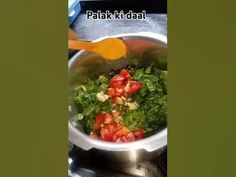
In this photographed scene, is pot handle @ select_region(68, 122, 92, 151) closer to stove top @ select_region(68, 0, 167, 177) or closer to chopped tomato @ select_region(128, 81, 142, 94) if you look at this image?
stove top @ select_region(68, 0, 167, 177)

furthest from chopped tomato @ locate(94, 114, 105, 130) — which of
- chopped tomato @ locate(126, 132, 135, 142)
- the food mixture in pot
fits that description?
chopped tomato @ locate(126, 132, 135, 142)

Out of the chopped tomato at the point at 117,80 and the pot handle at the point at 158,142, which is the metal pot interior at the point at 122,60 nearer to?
the chopped tomato at the point at 117,80

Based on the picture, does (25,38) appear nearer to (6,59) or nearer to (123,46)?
(6,59)

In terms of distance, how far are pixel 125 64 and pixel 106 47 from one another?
9cm

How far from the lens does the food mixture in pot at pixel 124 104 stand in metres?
1.45

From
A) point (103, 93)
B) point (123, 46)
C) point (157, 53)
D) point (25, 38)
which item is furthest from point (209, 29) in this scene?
point (25, 38)

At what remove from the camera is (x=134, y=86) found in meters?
1.47

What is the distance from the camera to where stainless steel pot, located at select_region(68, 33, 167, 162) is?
1.44 meters

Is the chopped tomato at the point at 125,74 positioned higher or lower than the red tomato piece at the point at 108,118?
higher

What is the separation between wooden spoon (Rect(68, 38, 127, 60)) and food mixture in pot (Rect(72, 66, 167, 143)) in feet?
0.18

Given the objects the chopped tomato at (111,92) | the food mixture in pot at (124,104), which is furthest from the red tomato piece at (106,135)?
the chopped tomato at (111,92)

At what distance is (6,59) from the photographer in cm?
154

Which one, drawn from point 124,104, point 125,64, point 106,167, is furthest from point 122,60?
point 106,167

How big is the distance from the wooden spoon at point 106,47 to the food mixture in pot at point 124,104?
0.18ft
